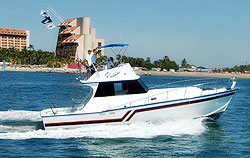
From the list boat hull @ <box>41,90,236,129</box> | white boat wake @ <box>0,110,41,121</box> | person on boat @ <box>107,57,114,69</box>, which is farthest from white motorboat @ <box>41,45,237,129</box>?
white boat wake @ <box>0,110,41,121</box>

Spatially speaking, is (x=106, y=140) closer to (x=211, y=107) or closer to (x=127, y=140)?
(x=127, y=140)

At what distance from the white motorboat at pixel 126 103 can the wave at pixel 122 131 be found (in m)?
0.22

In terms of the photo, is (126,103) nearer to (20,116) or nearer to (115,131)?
(115,131)

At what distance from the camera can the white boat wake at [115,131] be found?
16.3 metres

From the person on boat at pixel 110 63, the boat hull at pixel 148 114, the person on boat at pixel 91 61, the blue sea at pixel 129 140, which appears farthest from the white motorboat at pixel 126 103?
the person on boat at pixel 110 63

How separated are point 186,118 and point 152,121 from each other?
1611mm

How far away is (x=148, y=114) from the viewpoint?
1733 centimetres

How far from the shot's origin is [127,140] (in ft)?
52.1

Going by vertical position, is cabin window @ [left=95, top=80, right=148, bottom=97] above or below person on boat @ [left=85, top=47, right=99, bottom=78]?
below

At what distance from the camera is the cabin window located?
1758 centimetres

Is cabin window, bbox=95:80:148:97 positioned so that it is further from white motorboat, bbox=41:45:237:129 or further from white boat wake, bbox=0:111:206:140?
white boat wake, bbox=0:111:206:140

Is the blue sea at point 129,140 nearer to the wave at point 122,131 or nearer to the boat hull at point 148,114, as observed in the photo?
the wave at point 122,131

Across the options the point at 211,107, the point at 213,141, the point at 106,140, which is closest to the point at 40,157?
the point at 106,140

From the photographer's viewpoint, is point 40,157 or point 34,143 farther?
point 34,143
